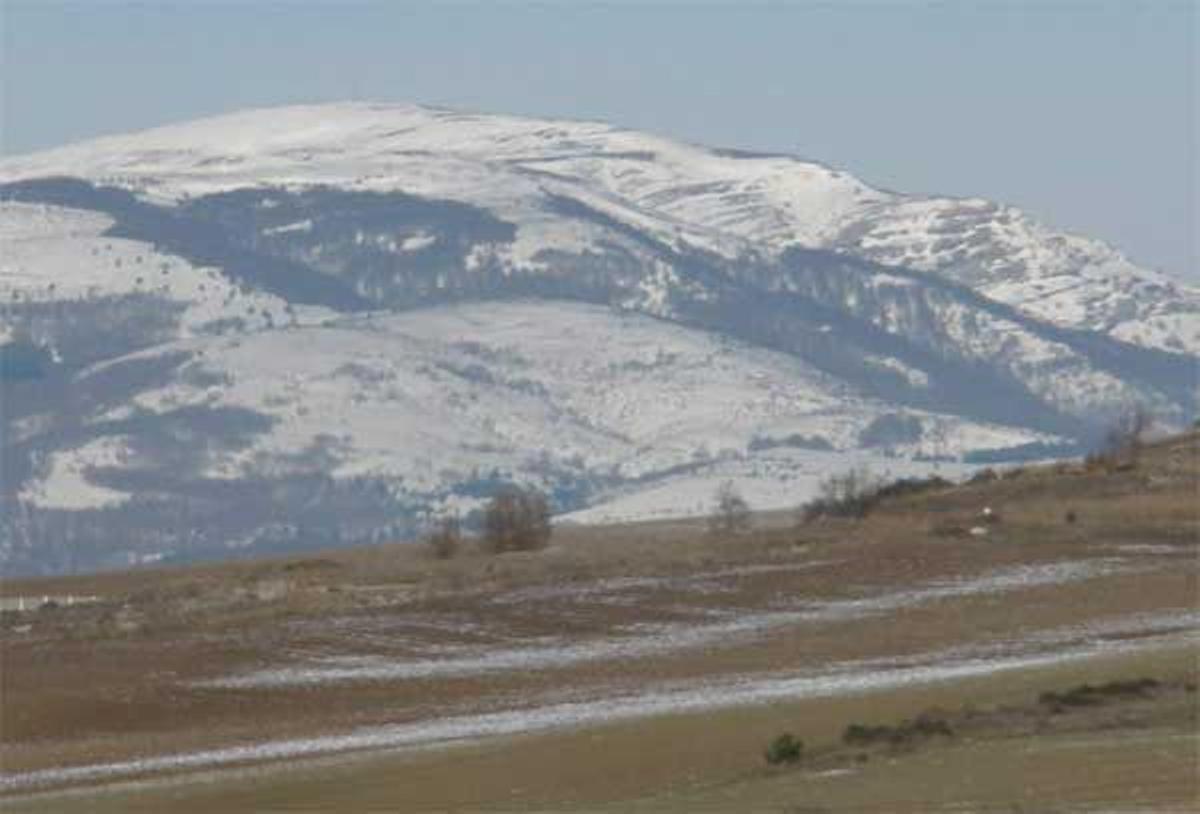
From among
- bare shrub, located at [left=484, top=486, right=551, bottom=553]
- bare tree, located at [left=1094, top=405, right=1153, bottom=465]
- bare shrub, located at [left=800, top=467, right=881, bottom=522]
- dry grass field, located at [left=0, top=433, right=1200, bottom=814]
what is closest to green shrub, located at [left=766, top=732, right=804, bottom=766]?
dry grass field, located at [left=0, top=433, right=1200, bottom=814]

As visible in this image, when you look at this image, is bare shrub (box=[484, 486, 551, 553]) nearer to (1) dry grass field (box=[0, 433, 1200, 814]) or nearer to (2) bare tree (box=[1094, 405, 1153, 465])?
(1) dry grass field (box=[0, 433, 1200, 814])

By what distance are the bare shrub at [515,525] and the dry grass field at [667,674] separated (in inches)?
337

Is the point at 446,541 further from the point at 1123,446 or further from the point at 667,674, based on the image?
the point at 667,674

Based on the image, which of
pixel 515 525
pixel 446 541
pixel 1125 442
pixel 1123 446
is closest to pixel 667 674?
pixel 446 541

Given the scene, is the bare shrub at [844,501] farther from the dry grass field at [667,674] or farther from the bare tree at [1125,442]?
the bare tree at [1125,442]

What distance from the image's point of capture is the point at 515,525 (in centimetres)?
9581

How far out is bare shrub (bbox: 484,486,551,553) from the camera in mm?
94250

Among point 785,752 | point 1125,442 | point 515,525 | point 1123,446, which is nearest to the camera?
point 785,752

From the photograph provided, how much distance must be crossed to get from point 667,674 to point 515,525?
4346 cm

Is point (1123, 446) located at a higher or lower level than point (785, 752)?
higher

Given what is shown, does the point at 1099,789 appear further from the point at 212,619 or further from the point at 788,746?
the point at 212,619

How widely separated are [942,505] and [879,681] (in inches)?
1533

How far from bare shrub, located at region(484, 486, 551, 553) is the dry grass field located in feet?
28.1

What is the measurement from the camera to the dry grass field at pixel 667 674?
3669cm
